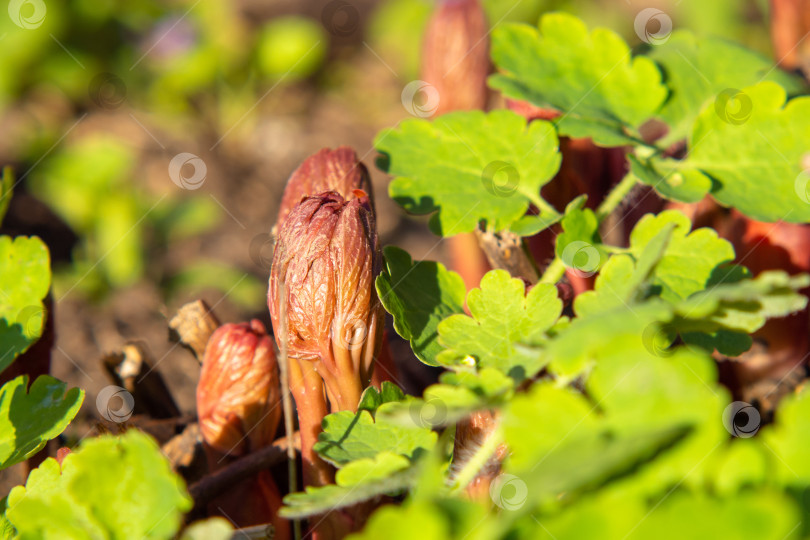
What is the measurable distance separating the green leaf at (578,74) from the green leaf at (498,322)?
0.76 ft

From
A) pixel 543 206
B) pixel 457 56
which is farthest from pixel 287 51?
pixel 543 206

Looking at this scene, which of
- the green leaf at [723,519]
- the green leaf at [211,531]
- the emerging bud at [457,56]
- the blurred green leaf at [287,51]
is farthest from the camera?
the blurred green leaf at [287,51]

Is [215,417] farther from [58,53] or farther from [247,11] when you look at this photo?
[247,11]

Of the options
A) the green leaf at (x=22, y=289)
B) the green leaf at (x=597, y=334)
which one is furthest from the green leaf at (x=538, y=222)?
the green leaf at (x=22, y=289)

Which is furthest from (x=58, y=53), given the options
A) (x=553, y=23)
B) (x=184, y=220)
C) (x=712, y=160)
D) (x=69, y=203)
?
(x=712, y=160)

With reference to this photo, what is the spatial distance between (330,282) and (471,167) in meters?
0.24

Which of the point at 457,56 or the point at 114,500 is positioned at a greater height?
the point at 457,56

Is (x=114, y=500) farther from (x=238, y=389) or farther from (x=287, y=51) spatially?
(x=287, y=51)

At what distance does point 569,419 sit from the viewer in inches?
18.3

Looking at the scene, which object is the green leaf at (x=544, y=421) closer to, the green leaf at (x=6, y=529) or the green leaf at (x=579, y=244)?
the green leaf at (x=579, y=244)

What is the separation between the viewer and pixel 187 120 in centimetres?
265

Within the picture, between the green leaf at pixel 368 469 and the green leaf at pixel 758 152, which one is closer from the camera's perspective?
the green leaf at pixel 368 469

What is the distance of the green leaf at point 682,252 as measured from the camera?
70cm

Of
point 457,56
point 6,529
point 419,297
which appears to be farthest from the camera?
point 457,56
